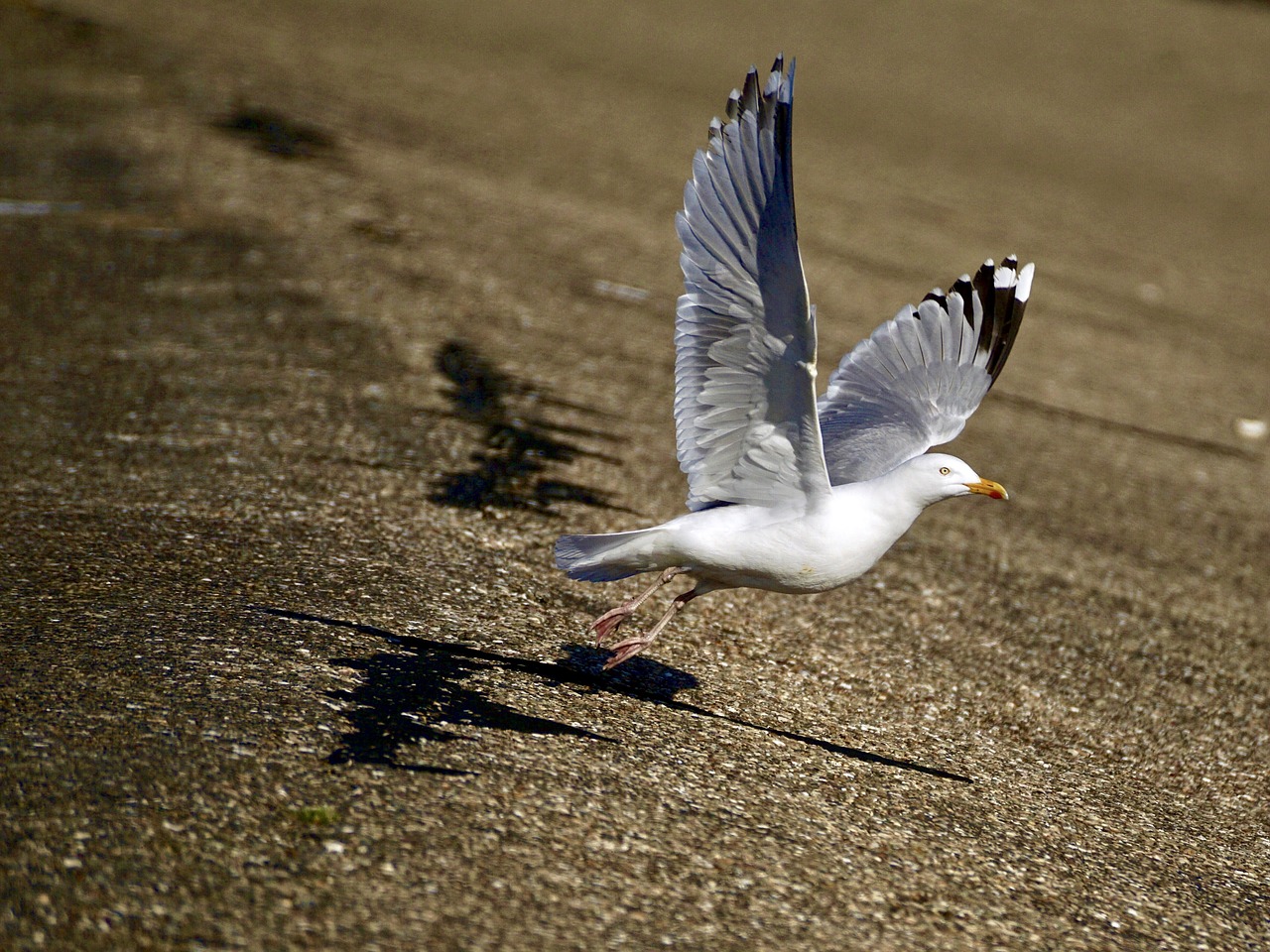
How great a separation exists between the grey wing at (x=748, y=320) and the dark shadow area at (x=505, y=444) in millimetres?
1655

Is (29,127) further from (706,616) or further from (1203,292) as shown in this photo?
(1203,292)

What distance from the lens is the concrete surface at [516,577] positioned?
3.18 m

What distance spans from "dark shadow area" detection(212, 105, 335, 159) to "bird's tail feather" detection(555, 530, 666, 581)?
7085mm

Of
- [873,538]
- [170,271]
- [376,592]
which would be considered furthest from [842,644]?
[170,271]

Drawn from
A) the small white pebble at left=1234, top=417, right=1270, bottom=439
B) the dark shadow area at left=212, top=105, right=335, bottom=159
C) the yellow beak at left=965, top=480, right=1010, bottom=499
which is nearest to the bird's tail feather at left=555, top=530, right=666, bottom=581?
the yellow beak at left=965, top=480, right=1010, bottom=499

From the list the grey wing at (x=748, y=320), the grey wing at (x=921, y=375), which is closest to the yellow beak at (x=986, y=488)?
the grey wing at (x=921, y=375)

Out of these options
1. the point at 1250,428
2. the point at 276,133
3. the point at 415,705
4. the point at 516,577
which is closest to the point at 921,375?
the point at 516,577

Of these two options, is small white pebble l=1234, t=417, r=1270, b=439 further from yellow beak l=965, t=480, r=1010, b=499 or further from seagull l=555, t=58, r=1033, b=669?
yellow beak l=965, t=480, r=1010, b=499

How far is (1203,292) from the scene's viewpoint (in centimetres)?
1174

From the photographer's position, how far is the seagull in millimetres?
Answer: 3789

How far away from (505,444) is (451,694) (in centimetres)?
257

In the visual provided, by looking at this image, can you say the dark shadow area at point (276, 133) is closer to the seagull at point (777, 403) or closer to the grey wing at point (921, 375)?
the grey wing at point (921, 375)

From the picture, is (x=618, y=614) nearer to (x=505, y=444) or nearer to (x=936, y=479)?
(x=936, y=479)

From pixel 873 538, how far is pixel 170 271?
5279 mm
